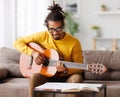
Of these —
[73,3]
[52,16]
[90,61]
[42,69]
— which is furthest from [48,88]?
[73,3]

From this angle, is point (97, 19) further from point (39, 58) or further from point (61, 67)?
point (61, 67)

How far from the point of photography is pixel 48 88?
246cm

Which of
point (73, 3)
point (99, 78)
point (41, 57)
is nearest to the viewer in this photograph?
point (41, 57)

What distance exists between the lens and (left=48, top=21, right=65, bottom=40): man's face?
10.1ft

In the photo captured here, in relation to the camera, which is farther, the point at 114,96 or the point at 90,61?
the point at 90,61

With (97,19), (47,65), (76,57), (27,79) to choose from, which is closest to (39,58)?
(47,65)

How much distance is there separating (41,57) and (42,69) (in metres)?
0.12

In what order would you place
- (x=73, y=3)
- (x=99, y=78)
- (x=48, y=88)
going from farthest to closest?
1. (x=73, y=3)
2. (x=99, y=78)
3. (x=48, y=88)

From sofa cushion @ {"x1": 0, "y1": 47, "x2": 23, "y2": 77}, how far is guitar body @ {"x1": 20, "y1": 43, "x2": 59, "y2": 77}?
0.42m

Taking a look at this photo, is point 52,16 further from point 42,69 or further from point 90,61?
point 90,61

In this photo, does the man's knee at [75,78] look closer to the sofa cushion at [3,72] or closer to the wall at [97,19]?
the sofa cushion at [3,72]

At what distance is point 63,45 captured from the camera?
3.16 m

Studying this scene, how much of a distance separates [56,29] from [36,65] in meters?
0.40

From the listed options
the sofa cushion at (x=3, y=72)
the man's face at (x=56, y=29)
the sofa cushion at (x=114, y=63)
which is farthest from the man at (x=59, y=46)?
the sofa cushion at (x=114, y=63)
